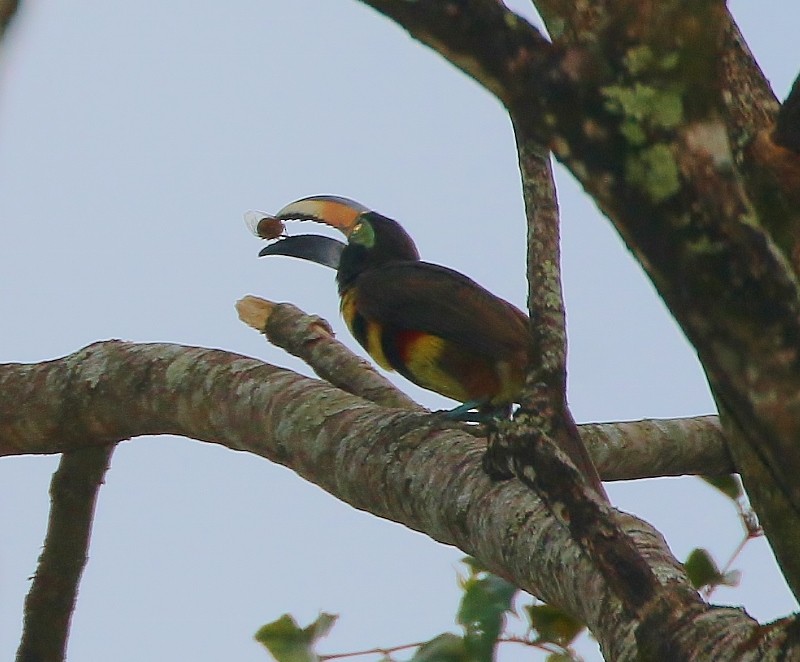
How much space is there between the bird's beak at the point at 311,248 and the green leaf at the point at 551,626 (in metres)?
3.11

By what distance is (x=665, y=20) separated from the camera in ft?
3.79

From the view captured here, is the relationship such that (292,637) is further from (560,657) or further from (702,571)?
(702,571)

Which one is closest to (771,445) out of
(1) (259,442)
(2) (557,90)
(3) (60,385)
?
(2) (557,90)

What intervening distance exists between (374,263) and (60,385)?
214 cm

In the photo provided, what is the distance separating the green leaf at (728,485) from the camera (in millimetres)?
3088

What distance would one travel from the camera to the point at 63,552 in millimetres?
3498

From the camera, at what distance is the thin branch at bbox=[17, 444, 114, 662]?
3.45m

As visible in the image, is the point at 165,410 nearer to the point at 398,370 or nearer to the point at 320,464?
the point at 320,464

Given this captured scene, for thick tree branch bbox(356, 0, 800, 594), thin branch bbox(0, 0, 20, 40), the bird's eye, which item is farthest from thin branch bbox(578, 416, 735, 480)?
thin branch bbox(0, 0, 20, 40)

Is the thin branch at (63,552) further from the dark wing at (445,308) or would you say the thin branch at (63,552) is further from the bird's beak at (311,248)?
the bird's beak at (311,248)

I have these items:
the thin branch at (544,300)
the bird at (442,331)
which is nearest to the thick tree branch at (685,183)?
the thin branch at (544,300)

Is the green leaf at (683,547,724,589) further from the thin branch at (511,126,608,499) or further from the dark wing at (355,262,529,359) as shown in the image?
the dark wing at (355,262,529,359)

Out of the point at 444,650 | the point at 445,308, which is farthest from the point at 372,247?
the point at 444,650

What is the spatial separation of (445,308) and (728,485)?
1706mm
